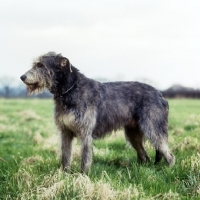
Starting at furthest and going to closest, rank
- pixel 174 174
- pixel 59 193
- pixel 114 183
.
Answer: pixel 174 174
pixel 114 183
pixel 59 193

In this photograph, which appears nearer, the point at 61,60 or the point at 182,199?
the point at 182,199

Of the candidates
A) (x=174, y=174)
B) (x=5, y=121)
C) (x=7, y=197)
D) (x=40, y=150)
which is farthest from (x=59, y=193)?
(x=5, y=121)

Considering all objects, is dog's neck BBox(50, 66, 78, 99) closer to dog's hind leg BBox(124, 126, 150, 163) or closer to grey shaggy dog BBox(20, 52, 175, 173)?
grey shaggy dog BBox(20, 52, 175, 173)

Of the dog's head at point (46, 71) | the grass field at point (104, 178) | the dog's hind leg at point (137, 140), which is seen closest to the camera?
the grass field at point (104, 178)

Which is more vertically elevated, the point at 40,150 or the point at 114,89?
the point at 114,89

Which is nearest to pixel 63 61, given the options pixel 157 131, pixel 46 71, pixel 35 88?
pixel 46 71

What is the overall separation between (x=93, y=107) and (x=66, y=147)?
3.22 ft

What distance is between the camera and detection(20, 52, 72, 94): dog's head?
676cm

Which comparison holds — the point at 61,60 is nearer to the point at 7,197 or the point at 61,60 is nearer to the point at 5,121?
the point at 7,197

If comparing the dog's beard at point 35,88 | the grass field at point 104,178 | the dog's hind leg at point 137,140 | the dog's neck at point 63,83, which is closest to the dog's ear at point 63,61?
the dog's neck at point 63,83

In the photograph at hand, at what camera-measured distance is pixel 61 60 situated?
688cm

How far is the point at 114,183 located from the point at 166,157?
2.56 metres

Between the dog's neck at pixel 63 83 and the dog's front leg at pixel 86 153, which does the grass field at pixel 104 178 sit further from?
the dog's neck at pixel 63 83

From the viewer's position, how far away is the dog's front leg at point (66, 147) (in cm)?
731
